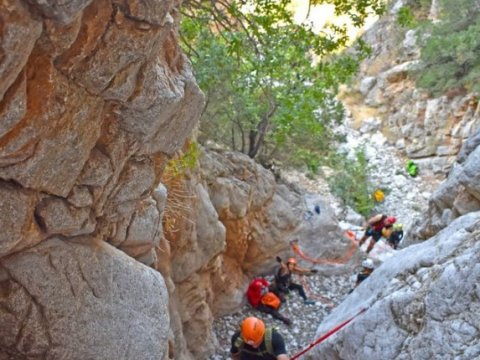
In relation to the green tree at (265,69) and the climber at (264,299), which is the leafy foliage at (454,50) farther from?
the climber at (264,299)

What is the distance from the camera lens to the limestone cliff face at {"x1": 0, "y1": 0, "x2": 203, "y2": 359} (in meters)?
3.14

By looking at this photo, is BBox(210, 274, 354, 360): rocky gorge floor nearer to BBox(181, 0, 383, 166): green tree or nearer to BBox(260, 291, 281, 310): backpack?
BBox(260, 291, 281, 310): backpack

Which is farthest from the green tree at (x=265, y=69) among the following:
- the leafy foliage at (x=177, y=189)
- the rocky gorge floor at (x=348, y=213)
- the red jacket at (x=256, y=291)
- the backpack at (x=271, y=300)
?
the backpack at (x=271, y=300)

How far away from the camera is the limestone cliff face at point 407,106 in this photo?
77.3ft

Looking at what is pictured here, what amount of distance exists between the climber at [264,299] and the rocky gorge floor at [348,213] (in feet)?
0.45

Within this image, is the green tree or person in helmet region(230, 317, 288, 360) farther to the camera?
the green tree

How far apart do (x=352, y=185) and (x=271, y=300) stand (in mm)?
12919

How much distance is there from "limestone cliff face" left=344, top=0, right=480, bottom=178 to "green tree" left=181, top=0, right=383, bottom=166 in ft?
33.3

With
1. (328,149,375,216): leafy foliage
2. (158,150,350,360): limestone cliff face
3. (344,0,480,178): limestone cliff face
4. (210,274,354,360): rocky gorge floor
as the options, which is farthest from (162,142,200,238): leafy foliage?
(344,0,480,178): limestone cliff face

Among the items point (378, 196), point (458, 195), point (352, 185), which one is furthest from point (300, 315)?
point (378, 196)

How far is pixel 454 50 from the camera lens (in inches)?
875

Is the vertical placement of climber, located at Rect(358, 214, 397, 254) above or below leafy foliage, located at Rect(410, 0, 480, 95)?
below

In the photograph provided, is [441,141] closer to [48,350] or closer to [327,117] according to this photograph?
[327,117]

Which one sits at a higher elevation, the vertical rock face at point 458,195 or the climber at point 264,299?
the vertical rock face at point 458,195
